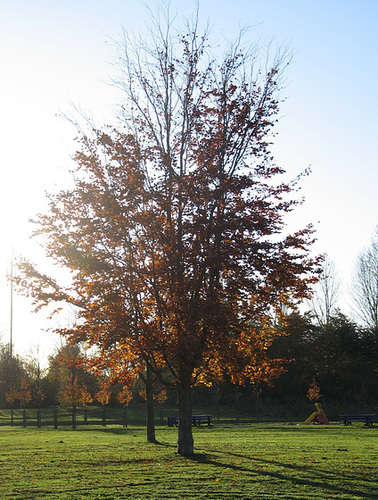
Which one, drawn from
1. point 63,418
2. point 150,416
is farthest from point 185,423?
point 63,418

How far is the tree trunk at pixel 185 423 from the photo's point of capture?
1589 cm

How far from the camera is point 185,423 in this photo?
16.2 metres

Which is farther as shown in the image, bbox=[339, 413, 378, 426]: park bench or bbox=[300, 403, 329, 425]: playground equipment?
bbox=[300, 403, 329, 425]: playground equipment

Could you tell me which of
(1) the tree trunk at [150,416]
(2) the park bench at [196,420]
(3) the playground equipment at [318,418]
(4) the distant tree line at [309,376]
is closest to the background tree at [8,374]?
(4) the distant tree line at [309,376]

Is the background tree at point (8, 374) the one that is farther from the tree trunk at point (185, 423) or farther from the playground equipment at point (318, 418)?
the tree trunk at point (185, 423)

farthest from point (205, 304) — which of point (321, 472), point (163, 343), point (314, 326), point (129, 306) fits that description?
point (314, 326)

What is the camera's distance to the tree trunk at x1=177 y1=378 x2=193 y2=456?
1589 centimetres

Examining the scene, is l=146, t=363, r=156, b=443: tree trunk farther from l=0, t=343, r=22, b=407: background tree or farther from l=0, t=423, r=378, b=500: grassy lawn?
l=0, t=343, r=22, b=407: background tree

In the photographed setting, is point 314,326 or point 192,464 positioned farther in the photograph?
point 314,326

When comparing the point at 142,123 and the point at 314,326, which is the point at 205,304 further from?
the point at 314,326

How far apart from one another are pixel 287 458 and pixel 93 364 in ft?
19.0

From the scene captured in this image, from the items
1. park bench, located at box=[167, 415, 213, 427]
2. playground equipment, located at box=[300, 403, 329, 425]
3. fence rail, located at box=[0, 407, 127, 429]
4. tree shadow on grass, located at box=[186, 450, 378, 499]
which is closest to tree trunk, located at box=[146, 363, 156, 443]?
tree shadow on grass, located at box=[186, 450, 378, 499]

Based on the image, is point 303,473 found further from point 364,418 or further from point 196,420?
point 196,420

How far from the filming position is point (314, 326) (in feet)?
182
